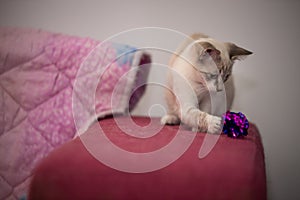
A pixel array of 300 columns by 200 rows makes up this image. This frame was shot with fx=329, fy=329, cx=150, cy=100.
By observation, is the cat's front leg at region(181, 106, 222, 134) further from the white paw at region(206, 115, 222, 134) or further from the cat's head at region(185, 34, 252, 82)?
the cat's head at region(185, 34, 252, 82)

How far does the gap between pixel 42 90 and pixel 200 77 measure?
0.54 metres

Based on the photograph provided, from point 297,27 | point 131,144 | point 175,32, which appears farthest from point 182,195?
point 297,27

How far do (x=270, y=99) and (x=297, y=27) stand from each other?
0.28 m

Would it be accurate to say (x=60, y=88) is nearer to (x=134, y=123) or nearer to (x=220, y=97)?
(x=134, y=123)

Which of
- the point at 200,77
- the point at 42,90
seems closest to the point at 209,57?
the point at 200,77

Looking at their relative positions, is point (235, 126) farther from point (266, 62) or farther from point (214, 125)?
point (266, 62)

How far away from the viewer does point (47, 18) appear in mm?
1401

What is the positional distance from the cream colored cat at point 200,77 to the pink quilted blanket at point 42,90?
0.20m

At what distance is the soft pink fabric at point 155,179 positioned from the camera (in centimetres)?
65

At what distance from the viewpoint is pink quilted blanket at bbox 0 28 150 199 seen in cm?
107

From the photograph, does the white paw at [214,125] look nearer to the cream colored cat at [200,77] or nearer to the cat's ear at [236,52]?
the cream colored cat at [200,77]

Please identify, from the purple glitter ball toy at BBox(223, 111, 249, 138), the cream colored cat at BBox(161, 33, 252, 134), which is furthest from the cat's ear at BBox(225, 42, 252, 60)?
the purple glitter ball toy at BBox(223, 111, 249, 138)

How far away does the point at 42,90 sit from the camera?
112cm

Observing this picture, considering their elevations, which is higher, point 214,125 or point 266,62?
point 266,62
